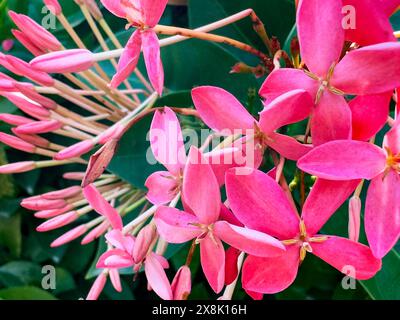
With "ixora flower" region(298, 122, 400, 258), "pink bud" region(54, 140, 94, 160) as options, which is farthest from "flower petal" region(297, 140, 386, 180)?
"pink bud" region(54, 140, 94, 160)

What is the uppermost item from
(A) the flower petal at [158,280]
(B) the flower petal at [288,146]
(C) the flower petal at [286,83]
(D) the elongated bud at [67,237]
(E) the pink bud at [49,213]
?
(C) the flower petal at [286,83]

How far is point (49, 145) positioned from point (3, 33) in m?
0.18

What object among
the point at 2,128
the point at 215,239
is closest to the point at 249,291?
the point at 215,239

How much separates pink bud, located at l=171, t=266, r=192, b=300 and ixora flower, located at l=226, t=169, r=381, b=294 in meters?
0.07

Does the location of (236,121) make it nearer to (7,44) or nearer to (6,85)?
(6,85)

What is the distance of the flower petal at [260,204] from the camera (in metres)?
0.33

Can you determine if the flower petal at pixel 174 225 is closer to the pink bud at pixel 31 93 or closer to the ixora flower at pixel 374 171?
the ixora flower at pixel 374 171

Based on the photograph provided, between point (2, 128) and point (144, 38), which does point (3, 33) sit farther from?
point (144, 38)

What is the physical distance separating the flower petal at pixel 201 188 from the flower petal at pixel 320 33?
0.29ft

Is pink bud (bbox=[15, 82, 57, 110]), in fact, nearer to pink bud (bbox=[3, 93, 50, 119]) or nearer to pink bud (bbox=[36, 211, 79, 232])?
pink bud (bbox=[3, 93, 50, 119])

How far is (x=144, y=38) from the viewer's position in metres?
0.37

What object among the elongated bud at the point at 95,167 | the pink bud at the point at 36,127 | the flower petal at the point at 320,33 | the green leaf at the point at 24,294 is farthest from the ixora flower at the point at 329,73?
the green leaf at the point at 24,294

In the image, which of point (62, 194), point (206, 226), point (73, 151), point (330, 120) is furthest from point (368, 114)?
point (62, 194)

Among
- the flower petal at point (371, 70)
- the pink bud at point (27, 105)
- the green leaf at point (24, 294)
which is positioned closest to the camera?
the flower petal at point (371, 70)
